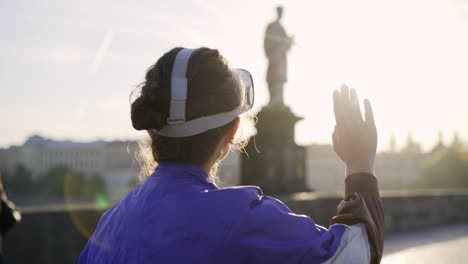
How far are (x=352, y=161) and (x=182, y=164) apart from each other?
0.38m

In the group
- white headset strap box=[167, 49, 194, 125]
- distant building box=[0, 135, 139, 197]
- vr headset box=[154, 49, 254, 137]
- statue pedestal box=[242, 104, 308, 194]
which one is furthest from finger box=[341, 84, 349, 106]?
distant building box=[0, 135, 139, 197]

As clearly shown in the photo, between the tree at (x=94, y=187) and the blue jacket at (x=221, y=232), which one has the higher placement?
the blue jacket at (x=221, y=232)

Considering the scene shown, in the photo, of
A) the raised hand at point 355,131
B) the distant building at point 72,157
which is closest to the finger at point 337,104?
the raised hand at point 355,131

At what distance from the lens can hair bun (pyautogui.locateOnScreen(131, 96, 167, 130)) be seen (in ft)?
5.07

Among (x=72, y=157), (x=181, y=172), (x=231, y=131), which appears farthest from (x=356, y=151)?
(x=72, y=157)

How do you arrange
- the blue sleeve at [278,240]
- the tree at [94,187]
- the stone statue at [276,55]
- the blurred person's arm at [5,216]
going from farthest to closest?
the tree at [94,187], the stone statue at [276,55], the blurred person's arm at [5,216], the blue sleeve at [278,240]

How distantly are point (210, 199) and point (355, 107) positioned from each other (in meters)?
0.39

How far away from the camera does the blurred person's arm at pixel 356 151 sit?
1486mm

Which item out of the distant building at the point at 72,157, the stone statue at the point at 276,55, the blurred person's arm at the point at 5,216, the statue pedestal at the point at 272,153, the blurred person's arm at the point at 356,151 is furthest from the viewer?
the distant building at the point at 72,157

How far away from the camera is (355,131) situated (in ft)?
4.96

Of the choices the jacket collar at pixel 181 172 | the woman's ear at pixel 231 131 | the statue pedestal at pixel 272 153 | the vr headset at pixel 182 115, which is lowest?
the statue pedestal at pixel 272 153

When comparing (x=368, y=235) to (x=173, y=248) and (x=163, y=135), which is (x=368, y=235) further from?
(x=163, y=135)

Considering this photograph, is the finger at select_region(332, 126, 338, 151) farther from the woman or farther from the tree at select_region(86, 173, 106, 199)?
the tree at select_region(86, 173, 106, 199)

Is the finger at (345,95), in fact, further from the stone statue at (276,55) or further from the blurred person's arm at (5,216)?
the stone statue at (276,55)
